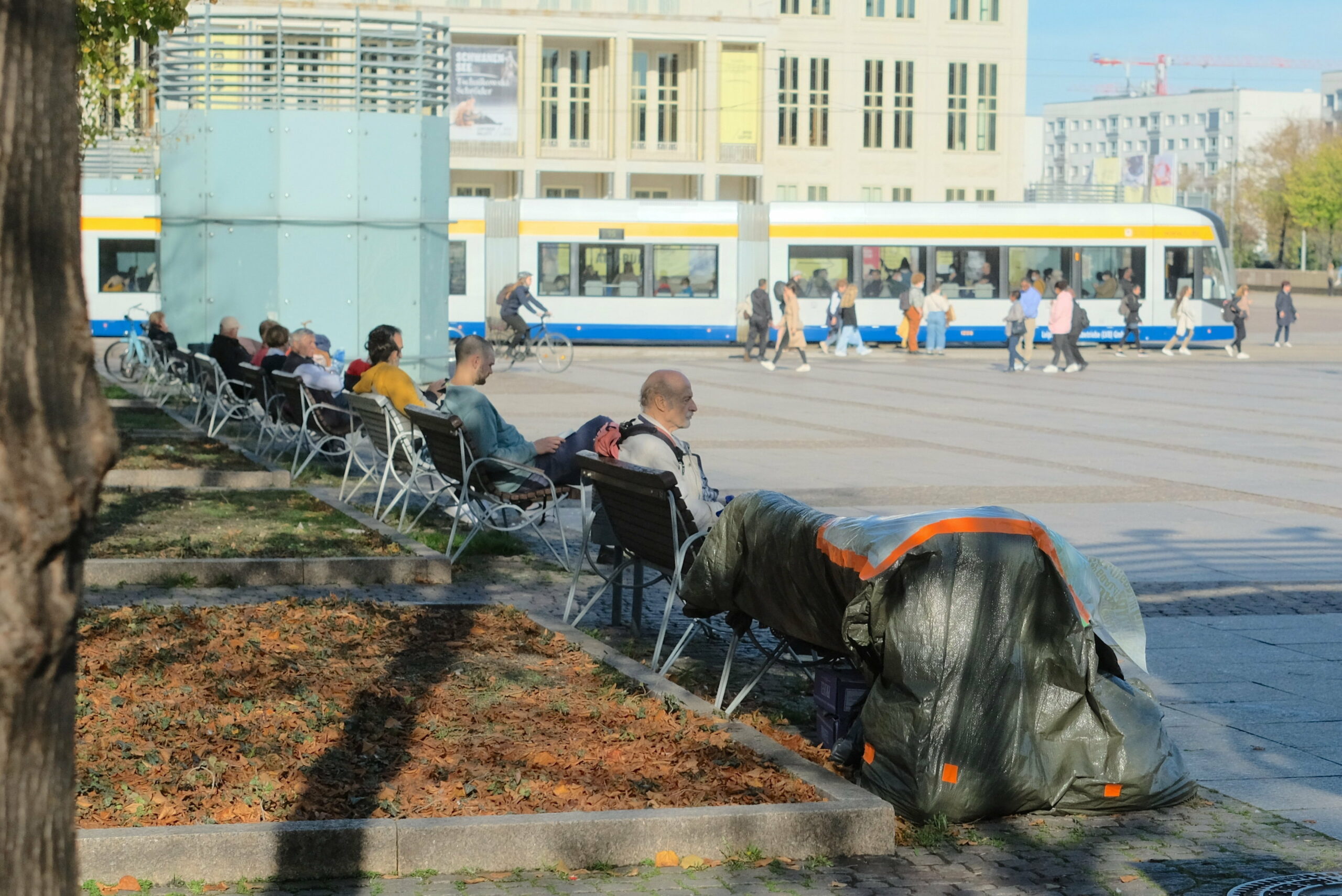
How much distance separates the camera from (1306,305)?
2805 inches

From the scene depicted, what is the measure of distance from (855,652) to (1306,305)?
234 feet

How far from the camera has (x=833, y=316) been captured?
35500mm

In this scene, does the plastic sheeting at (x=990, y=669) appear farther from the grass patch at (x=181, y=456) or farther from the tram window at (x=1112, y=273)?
the tram window at (x=1112, y=273)

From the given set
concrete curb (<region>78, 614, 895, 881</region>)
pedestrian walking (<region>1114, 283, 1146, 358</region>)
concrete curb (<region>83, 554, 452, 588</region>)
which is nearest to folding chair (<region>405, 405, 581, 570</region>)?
concrete curb (<region>83, 554, 452, 588</region>)

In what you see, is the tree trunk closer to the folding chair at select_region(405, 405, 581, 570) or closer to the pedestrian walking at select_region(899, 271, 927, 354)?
the folding chair at select_region(405, 405, 581, 570)

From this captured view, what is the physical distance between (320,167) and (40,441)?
18106 millimetres

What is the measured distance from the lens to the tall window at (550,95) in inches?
2859

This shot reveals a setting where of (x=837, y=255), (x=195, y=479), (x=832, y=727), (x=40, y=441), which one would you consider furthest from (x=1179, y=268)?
(x=40, y=441)

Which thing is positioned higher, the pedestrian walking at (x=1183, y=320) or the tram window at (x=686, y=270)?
the tram window at (x=686, y=270)

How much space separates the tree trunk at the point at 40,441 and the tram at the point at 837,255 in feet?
115

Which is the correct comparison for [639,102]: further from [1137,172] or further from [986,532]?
[986,532]

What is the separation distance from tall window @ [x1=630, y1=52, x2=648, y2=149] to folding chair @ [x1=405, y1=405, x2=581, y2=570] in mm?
64474

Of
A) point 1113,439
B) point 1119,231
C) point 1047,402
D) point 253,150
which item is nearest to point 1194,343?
point 1119,231

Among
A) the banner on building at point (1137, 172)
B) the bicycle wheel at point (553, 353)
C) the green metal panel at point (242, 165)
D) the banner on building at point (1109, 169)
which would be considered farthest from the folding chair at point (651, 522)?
the banner on building at point (1137, 172)
